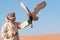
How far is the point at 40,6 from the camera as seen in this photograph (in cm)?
873

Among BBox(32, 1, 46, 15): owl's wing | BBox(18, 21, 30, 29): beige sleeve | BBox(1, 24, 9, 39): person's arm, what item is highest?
BBox(32, 1, 46, 15): owl's wing

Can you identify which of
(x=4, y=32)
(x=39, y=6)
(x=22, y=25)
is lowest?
(x=4, y=32)

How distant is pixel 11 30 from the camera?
946 cm

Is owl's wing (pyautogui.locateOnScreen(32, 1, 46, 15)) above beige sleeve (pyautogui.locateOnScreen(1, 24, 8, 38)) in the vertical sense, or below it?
above

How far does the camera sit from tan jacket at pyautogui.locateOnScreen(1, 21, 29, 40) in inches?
369

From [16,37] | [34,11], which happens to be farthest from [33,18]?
[16,37]

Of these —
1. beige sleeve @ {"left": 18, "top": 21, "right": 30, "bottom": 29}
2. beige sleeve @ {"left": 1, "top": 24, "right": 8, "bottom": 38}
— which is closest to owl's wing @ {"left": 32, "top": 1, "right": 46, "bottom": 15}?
beige sleeve @ {"left": 18, "top": 21, "right": 30, "bottom": 29}

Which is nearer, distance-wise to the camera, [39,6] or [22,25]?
[39,6]

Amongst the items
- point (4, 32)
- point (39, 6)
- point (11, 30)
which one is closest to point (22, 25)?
point (11, 30)

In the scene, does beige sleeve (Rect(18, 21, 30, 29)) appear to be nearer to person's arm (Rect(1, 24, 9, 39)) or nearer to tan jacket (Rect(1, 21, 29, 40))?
tan jacket (Rect(1, 21, 29, 40))

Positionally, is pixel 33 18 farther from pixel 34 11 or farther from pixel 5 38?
pixel 5 38

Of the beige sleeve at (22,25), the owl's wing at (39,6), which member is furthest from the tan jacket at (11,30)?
the owl's wing at (39,6)

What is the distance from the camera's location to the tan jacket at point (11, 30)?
937cm

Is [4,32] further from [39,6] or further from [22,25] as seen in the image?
[39,6]
